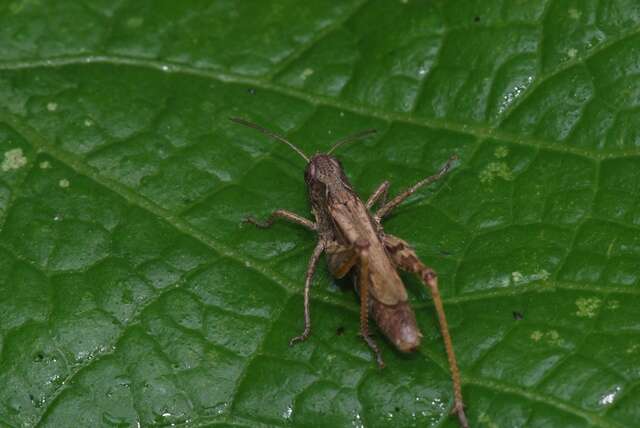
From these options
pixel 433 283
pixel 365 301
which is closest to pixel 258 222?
pixel 365 301

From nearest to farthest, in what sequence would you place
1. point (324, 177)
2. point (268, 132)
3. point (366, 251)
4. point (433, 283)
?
point (433, 283) < point (366, 251) < point (324, 177) < point (268, 132)

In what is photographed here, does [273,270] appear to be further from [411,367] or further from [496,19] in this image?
[496,19]

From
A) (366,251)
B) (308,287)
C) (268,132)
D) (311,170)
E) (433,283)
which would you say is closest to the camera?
(433,283)

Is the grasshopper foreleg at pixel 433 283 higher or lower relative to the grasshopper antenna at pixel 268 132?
higher

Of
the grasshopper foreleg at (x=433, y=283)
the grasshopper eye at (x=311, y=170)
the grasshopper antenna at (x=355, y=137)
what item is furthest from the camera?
the grasshopper antenna at (x=355, y=137)

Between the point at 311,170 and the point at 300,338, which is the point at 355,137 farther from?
the point at 300,338

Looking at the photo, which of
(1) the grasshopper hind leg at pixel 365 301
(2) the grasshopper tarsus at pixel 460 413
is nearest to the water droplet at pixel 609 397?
(2) the grasshopper tarsus at pixel 460 413

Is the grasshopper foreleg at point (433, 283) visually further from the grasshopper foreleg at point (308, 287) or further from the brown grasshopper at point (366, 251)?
the grasshopper foreleg at point (308, 287)

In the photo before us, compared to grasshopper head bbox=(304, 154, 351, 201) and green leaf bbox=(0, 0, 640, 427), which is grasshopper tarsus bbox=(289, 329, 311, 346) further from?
grasshopper head bbox=(304, 154, 351, 201)
